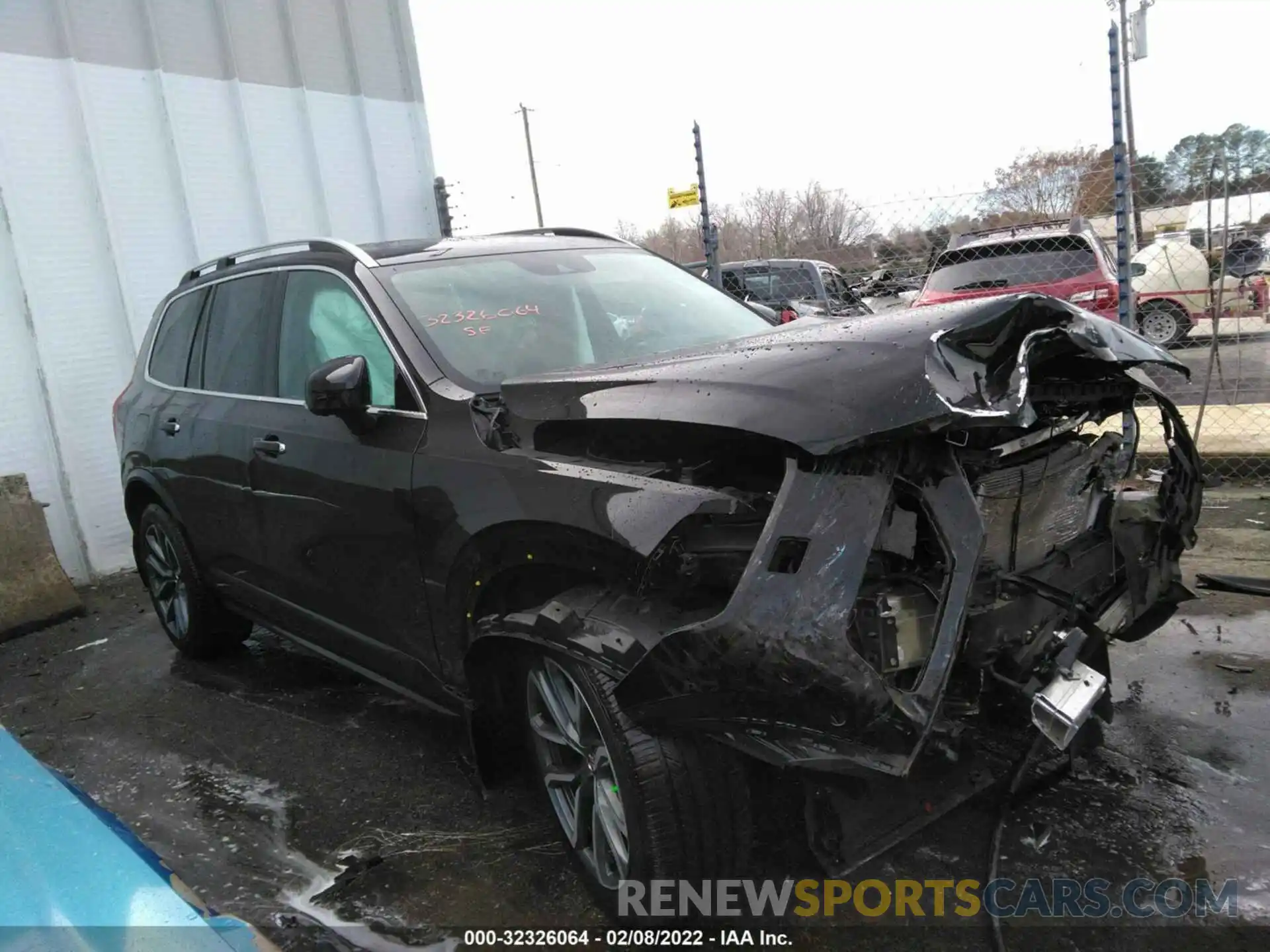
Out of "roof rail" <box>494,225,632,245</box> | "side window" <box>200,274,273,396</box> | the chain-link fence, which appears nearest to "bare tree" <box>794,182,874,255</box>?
the chain-link fence

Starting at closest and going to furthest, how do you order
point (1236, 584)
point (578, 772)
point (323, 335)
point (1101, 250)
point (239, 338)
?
1. point (578, 772)
2. point (323, 335)
3. point (239, 338)
4. point (1236, 584)
5. point (1101, 250)

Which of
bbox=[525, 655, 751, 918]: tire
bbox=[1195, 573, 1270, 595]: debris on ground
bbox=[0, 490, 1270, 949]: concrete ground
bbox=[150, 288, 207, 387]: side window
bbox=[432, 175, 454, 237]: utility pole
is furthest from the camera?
bbox=[432, 175, 454, 237]: utility pole

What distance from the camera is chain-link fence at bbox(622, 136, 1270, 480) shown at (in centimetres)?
586

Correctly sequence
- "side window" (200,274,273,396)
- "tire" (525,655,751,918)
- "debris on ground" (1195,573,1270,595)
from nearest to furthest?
"tire" (525,655,751,918), "side window" (200,274,273,396), "debris on ground" (1195,573,1270,595)

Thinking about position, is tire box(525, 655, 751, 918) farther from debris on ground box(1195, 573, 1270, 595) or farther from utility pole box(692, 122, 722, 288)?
utility pole box(692, 122, 722, 288)

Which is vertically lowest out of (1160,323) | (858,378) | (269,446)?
(1160,323)

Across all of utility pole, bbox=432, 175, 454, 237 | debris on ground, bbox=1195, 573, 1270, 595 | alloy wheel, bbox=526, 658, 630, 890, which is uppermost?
utility pole, bbox=432, 175, 454, 237

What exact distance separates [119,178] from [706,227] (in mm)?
4412

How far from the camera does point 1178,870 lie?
Answer: 96.3 inches

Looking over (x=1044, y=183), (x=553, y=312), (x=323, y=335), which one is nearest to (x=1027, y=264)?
(x=1044, y=183)

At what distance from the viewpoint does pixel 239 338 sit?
12.7ft

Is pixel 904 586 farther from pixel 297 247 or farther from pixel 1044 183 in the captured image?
pixel 1044 183

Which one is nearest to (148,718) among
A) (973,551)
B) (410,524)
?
(410,524)

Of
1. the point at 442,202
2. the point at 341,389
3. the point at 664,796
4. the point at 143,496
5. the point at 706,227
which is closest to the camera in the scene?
the point at 664,796
